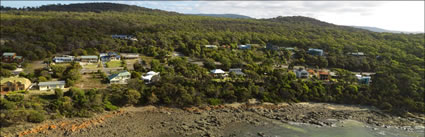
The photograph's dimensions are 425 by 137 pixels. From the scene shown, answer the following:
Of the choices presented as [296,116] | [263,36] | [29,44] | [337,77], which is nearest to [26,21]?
[29,44]

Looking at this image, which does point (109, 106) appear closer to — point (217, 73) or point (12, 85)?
point (12, 85)

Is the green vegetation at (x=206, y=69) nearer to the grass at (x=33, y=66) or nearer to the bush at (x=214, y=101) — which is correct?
the bush at (x=214, y=101)

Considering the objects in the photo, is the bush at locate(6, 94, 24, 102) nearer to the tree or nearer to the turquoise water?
the tree

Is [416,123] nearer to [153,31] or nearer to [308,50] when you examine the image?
[308,50]

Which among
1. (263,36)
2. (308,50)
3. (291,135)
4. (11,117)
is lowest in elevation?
(291,135)

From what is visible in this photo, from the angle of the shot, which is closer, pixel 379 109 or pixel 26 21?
pixel 379 109

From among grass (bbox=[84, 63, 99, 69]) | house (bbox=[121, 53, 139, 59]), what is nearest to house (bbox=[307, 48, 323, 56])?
house (bbox=[121, 53, 139, 59])
